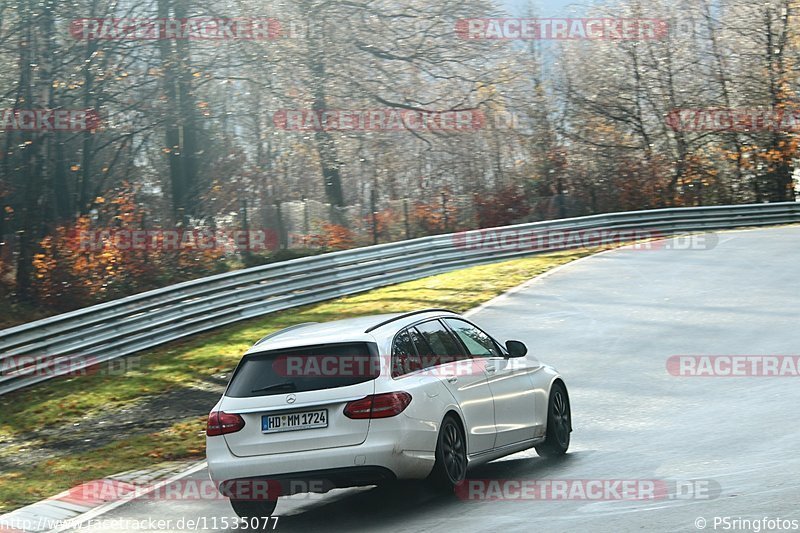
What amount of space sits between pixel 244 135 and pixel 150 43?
6.75m

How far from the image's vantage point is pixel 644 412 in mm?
12281

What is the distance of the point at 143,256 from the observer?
2331cm

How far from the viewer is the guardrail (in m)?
17.1

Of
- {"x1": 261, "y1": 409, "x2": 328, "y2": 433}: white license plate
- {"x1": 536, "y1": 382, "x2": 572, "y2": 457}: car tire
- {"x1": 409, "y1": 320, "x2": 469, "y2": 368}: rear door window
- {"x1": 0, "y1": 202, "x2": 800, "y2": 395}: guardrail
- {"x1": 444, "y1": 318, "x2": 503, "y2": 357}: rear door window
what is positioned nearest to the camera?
{"x1": 261, "y1": 409, "x2": 328, "y2": 433}: white license plate

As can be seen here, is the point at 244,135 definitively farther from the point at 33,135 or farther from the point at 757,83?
the point at 757,83

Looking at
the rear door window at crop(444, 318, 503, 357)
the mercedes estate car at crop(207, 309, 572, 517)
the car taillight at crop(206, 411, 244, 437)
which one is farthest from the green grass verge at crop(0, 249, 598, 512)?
the rear door window at crop(444, 318, 503, 357)

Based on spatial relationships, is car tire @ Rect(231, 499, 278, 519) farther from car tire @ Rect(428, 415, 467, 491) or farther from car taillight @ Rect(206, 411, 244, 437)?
car tire @ Rect(428, 415, 467, 491)

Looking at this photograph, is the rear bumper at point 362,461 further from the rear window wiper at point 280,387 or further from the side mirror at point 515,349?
the side mirror at point 515,349

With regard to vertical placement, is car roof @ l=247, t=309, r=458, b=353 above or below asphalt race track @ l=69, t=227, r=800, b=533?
above

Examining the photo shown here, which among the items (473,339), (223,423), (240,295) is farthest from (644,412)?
(240,295)

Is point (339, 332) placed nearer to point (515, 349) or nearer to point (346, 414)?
point (346, 414)

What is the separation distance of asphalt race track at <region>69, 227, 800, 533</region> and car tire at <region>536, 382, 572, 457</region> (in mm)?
180

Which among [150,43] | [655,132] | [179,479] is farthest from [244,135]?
[179,479]

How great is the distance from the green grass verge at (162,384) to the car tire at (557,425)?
4.13 metres
